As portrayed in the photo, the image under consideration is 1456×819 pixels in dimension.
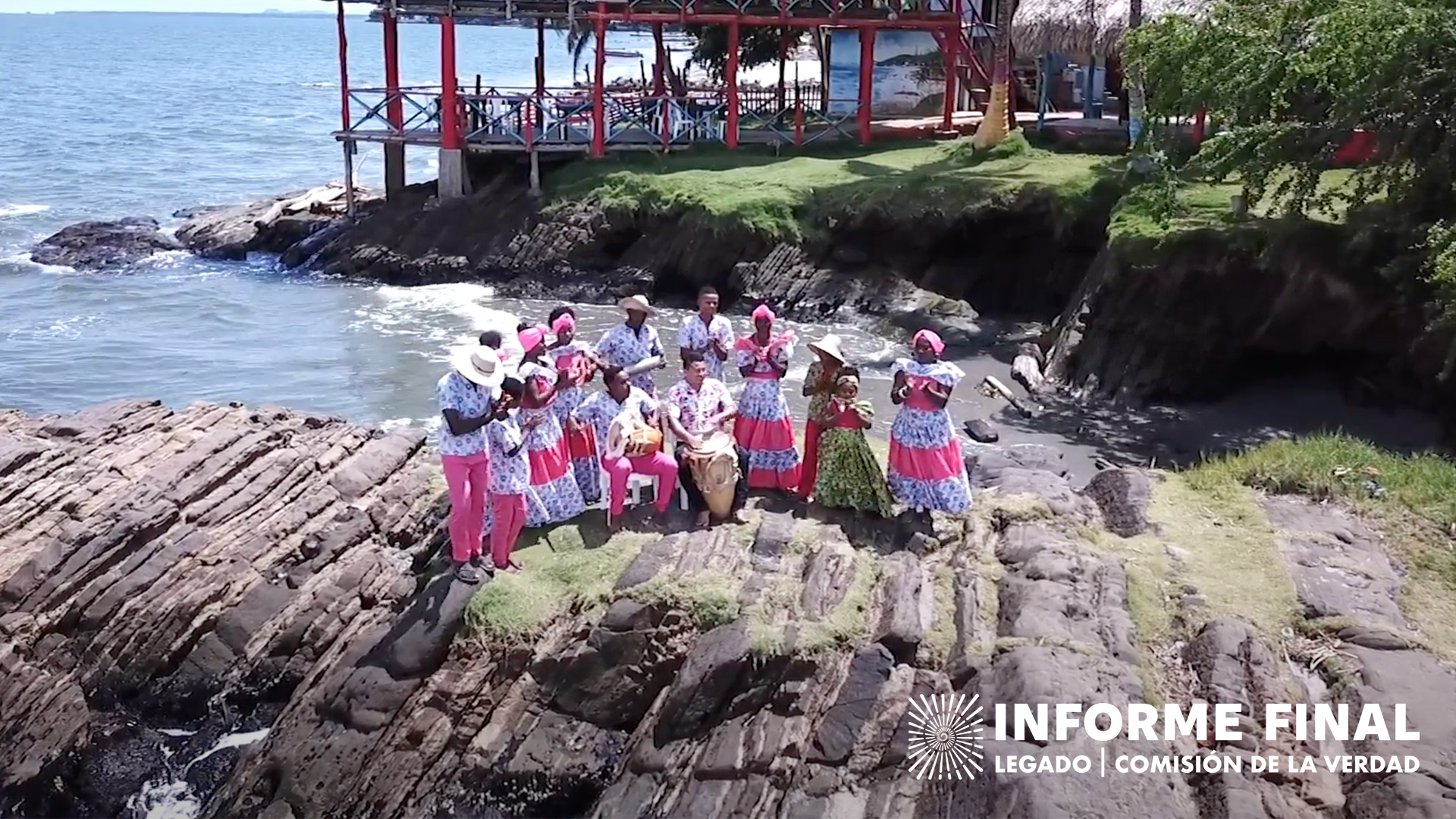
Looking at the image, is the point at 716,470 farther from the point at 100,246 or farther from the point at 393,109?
the point at 100,246

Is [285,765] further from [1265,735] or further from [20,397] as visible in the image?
[20,397]

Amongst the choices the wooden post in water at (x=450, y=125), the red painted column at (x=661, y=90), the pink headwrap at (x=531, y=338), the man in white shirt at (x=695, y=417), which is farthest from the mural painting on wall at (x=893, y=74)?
the pink headwrap at (x=531, y=338)

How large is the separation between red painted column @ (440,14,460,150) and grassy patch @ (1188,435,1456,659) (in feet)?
55.9

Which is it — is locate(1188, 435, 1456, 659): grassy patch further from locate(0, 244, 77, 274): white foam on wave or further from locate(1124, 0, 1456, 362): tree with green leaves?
locate(0, 244, 77, 274): white foam on wave

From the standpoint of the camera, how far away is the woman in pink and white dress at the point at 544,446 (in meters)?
9.46

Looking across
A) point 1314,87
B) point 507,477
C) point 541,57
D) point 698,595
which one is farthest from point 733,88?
point 698,595

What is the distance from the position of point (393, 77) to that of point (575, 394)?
732 inches

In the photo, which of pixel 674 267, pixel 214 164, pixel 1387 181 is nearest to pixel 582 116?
pixel 674 267

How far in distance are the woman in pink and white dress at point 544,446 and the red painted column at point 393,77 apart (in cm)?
1728

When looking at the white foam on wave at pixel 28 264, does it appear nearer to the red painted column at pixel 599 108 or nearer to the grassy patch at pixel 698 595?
the red painted column at pixel 599 108

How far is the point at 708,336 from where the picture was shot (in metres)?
10.1

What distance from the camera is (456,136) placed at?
2497 centimetres

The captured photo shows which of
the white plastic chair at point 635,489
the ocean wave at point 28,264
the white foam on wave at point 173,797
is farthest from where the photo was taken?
the ocean wave at point 28,264

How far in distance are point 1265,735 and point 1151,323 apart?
10123mm
